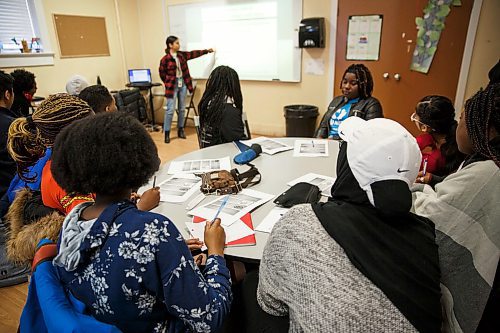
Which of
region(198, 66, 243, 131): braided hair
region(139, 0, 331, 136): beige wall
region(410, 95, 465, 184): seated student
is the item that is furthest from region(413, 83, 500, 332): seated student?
region(139, 0, 331, 136): beige wall

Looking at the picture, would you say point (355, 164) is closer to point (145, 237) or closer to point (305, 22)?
point (145, 237)

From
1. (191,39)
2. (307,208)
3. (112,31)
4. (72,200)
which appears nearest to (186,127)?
(191,39)

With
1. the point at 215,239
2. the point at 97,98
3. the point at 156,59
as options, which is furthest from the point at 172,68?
the point at 215,239

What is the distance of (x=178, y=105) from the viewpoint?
520cm

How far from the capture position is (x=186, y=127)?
5.73 metres

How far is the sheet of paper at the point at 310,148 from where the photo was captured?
7.12ft

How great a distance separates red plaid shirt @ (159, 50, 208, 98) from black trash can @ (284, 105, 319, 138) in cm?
170

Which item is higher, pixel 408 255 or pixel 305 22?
pixel 305 22

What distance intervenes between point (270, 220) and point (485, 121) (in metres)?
0.84

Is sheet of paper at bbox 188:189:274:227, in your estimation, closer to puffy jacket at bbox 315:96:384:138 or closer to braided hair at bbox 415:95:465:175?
braided hair at bbox 415:95:465:175

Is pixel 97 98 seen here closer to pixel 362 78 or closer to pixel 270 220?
pixel 270 220

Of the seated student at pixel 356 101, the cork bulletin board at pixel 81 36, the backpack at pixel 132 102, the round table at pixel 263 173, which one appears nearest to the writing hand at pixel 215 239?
the round table at pixel 263 173

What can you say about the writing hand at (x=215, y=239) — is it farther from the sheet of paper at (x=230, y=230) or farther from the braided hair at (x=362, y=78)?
the braided hair at (x=362, y=78)

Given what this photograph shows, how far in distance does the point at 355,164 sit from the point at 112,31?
5520mm
